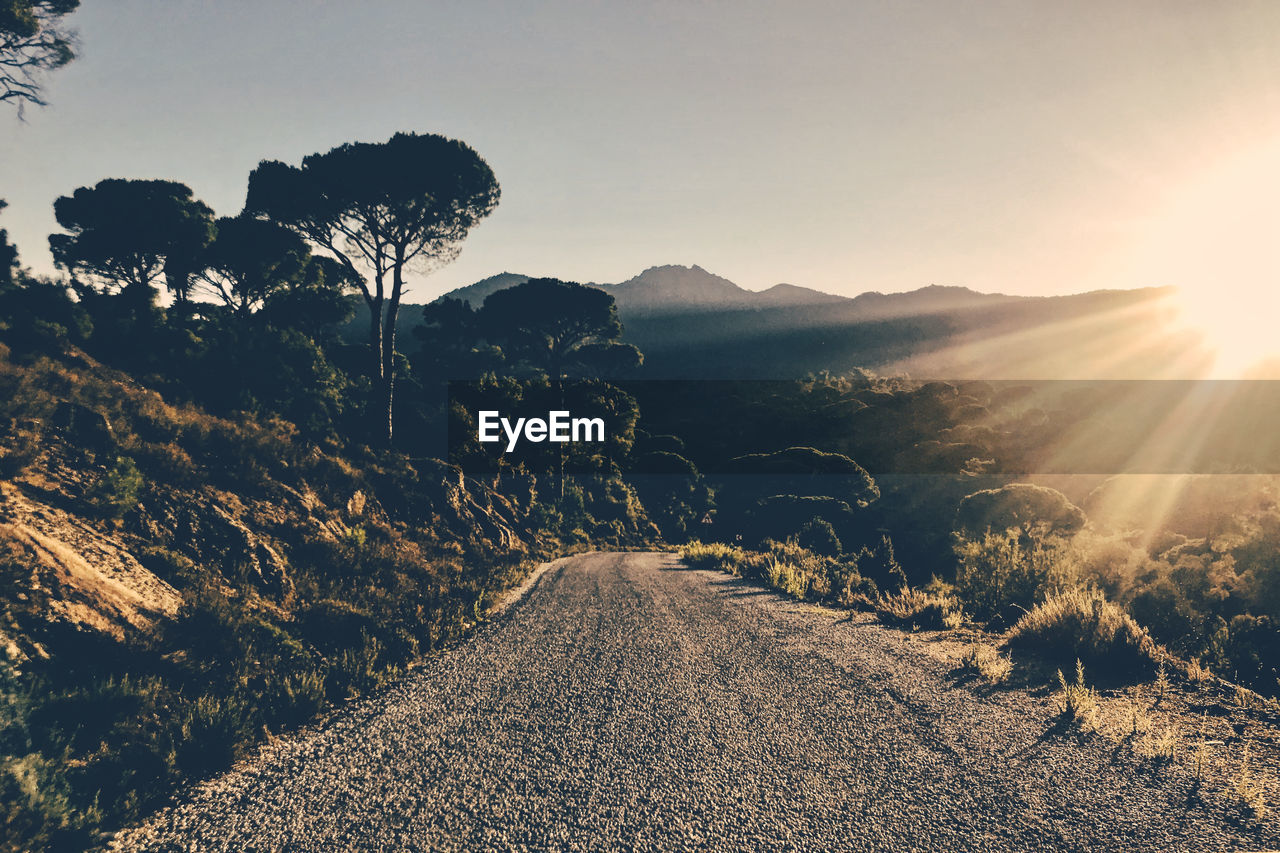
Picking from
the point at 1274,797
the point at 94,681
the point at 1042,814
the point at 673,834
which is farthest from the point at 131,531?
the point at 1274,797

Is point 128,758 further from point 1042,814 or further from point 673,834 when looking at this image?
point 1042,814

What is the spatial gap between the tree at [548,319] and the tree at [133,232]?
20781 mm

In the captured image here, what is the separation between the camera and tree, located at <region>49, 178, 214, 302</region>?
31.4m

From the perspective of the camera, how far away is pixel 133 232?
103ft

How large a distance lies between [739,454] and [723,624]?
129ft

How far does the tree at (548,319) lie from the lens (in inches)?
1881

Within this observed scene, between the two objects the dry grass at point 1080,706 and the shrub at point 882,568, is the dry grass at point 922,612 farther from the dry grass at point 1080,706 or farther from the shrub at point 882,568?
the shrub at point 882,568

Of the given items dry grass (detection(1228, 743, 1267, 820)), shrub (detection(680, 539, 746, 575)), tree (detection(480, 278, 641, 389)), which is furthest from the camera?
tree (detection(480, 278, 641, 389))

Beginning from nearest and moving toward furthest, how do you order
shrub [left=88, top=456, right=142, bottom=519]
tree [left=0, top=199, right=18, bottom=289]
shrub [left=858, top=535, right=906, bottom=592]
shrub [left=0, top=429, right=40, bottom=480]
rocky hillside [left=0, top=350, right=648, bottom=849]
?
1. rocky hillside [left=0, top=350, right=648, bottom=849]
2. shrub [left=0, top=429, right=40, bottom=480]
3. shrub [left=88, top=456, right=142, bottom=519]
4. shrub [left=858, top=535, right=906, bottom=592]
5. tree [left=0, top=199, right=18, bottom=289]

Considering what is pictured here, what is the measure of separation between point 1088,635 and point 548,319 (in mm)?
44541

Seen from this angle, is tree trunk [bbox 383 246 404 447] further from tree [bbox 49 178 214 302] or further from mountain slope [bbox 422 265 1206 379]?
mountain slope [bbox 422 265 1206 379]

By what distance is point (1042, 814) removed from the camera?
4621mm

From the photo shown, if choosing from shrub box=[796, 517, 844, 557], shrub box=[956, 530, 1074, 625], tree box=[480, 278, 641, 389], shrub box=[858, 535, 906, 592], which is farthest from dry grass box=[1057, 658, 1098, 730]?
tree box=[480, 278, 641, 389]

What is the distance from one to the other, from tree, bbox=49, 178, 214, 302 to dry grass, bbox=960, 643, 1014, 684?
42.0m
